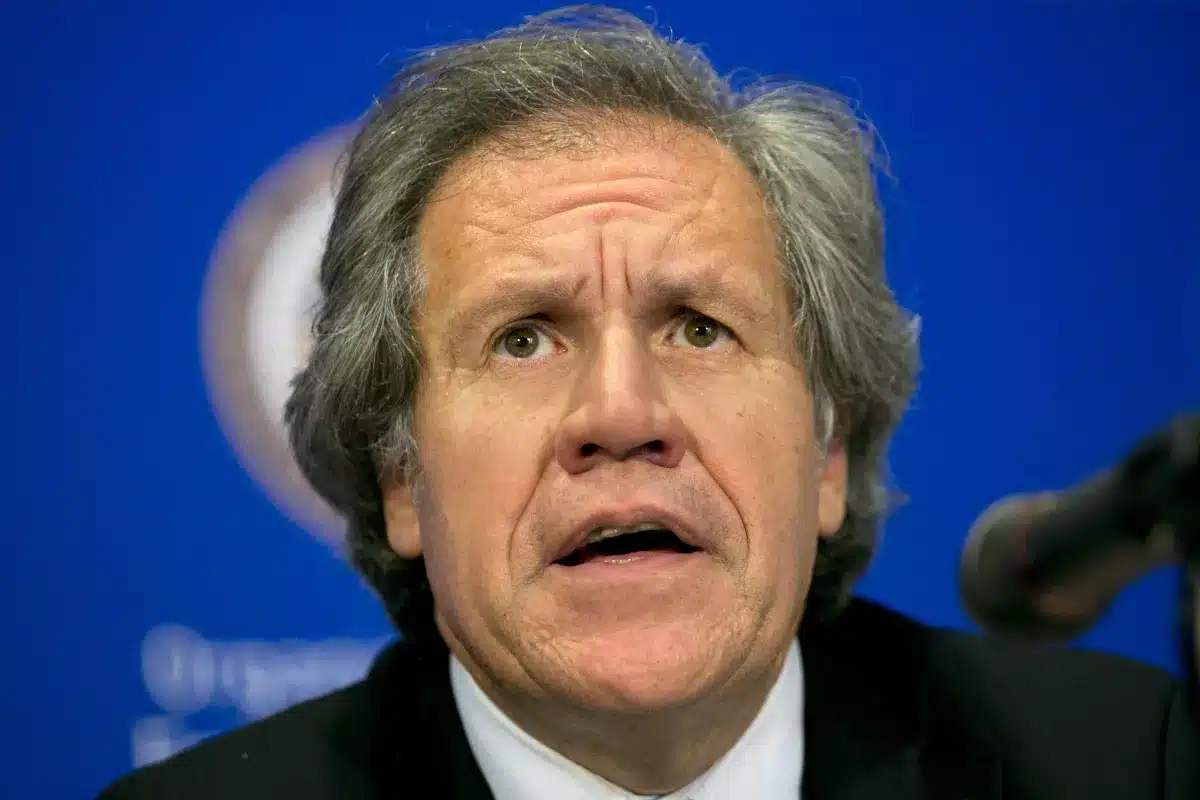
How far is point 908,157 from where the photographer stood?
2604 millimetres

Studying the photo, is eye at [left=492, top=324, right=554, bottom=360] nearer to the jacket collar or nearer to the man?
the man

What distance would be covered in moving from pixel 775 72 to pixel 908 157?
0.33 metres

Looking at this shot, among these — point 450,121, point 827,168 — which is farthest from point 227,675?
point 827,168

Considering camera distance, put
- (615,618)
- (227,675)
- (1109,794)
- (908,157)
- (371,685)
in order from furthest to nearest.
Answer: (908,157)
(227,675)
(371,685)
(1109,794)
(615,618)

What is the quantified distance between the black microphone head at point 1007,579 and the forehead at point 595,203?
2.11 ft

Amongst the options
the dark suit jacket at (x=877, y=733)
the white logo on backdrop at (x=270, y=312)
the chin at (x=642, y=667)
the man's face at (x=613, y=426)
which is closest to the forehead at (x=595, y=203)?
the man's face at (x=613, y=426)

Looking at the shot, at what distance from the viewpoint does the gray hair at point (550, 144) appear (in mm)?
1954

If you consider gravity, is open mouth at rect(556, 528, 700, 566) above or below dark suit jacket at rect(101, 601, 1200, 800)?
above

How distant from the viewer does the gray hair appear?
1954 millimetres

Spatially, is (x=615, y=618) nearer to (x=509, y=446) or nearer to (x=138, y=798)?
(x=509, y=446)

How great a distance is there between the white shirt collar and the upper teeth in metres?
0.42

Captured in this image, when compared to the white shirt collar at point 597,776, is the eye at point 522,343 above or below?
above

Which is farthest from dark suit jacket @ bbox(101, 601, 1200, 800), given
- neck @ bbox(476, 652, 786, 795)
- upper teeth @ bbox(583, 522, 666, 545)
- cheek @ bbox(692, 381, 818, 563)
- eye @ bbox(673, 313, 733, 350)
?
eye @ bbox(673, 313, 733, 350)

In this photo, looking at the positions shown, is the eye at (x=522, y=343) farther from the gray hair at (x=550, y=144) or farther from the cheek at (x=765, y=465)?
the cheek at (x=765, y=465)
